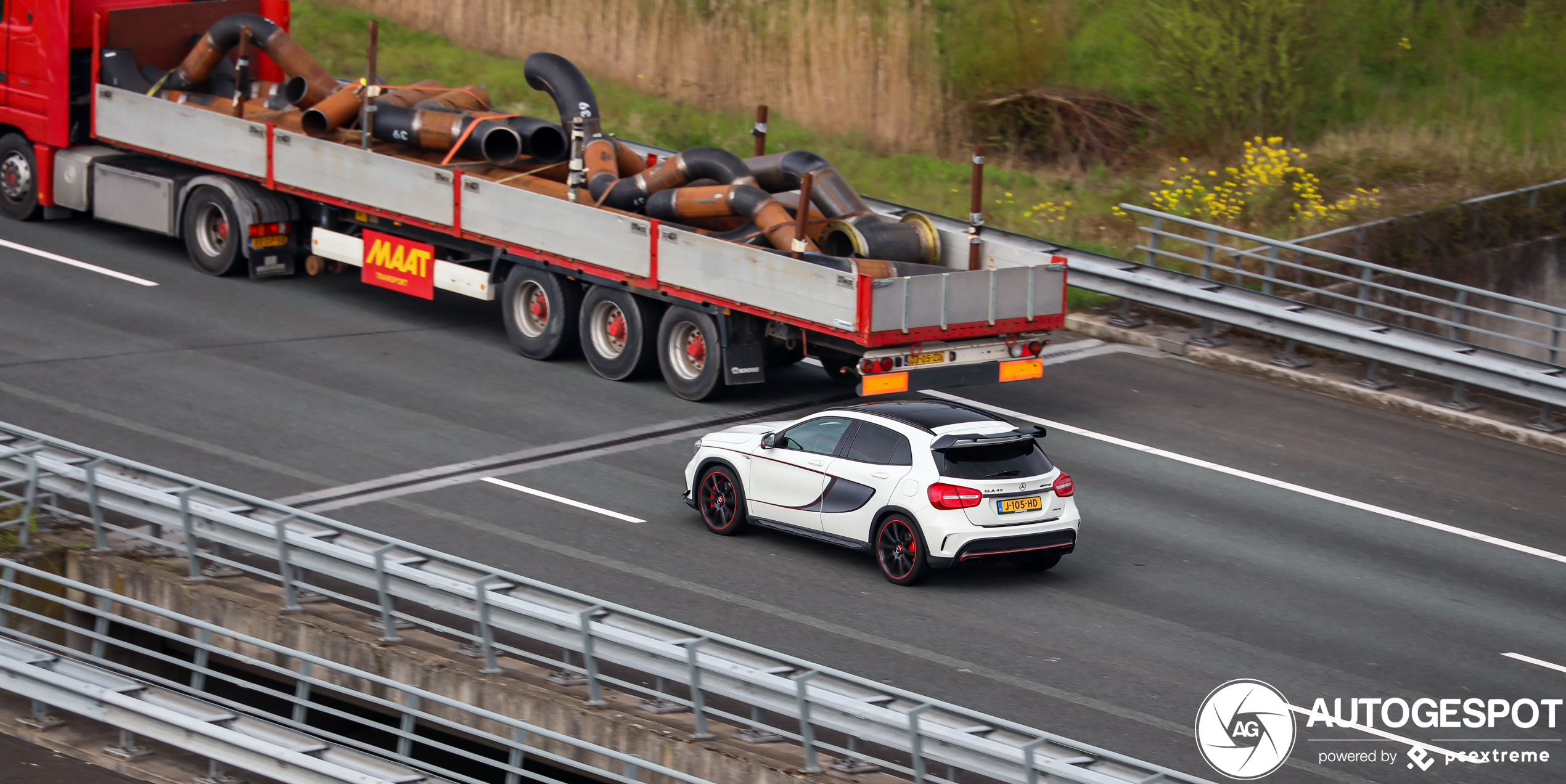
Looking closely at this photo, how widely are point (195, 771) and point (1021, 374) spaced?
924cm

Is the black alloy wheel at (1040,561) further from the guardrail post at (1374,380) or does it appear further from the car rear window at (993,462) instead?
the guardrail post at (1374,380)

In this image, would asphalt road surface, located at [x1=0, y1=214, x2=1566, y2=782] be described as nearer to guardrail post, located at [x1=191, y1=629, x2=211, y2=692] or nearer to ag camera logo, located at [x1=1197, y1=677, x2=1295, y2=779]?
ag camera logo, located at [x1=1197, y1=677, x2=1295, y2=779]

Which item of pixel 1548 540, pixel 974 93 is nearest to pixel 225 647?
pixel 1548 540

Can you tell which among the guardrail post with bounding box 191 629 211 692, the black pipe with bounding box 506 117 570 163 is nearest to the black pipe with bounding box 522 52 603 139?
the black pipe with bounding box 506 117 570 163

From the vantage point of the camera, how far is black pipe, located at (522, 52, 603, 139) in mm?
20453

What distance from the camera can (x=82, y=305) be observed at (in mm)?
19734

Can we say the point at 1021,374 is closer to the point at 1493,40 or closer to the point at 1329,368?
the point at 1329,368

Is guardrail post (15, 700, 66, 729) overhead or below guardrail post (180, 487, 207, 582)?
below

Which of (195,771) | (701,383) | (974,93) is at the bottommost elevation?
(195,771)

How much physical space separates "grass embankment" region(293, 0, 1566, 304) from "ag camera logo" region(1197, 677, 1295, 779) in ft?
41.1

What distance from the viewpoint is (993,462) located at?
13125 mm

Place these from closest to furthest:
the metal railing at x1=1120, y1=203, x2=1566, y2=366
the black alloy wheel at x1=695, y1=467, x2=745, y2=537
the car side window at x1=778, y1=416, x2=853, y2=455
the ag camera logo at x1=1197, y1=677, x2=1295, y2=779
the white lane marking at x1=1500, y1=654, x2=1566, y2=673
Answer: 1. the ag camera logo at x1=1197, y1=677, x2=1295, y2=779
2. the white lane marking at x1=1500, y1=654, x2=1566, y2=673
3. the car side window at x1=778, y1=416, x2=853, y2=455
4. the black alloy wheel at x1=695, y1=467, x2=745, y2=537
5. the metal railing at x1=1120, y1=203, x2=1566, y2=366

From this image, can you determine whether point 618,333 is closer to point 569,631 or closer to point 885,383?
point 885,383

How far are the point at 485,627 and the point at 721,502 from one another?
157 inches
